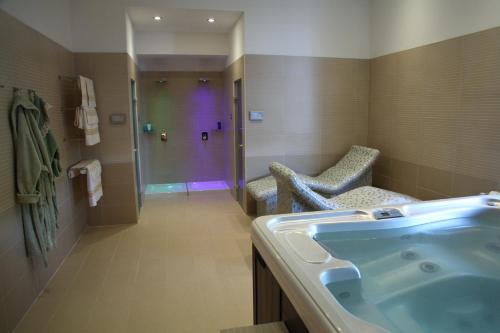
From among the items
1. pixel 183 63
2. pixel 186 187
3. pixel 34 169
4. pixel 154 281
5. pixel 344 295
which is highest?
pixel 183 63

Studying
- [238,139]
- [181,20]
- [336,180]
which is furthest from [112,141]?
[336,180]

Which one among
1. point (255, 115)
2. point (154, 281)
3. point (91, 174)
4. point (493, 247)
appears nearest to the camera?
point (493, 247)

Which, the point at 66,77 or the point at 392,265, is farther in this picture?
the point at 66,77

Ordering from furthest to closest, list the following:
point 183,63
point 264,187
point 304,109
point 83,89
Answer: point 183,63 < point 304,109 < point 264,187 < point 83,89

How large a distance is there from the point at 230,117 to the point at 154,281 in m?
3.30

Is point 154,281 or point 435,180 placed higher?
point 435,180

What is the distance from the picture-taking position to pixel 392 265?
1938 mm

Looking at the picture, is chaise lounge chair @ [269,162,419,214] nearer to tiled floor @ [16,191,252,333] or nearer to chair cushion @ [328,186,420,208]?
chair cushion @ [328,186,420,208]

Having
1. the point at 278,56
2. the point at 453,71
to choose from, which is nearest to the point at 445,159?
the point at 453,71

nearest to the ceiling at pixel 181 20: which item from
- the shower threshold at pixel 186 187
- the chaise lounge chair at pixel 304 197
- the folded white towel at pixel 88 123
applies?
the folded white towel at pixel 88 123

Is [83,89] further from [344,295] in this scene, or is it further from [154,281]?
[344,295]

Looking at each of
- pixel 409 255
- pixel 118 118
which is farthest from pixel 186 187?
pixel 409 255

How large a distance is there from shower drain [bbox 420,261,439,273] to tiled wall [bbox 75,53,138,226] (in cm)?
344

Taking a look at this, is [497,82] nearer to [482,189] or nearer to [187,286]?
[482,189]
